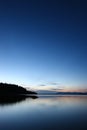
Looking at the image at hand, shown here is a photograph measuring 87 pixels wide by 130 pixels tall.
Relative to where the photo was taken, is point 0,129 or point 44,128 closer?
point 0,129

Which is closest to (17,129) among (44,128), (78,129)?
(44,128)

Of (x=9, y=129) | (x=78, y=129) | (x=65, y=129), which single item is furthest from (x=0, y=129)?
(x=78, y=129)

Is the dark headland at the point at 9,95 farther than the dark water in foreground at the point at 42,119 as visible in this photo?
Yes

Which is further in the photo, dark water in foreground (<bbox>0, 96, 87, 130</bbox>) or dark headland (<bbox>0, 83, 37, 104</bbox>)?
dark headland (<bbox>0, 83, 37, 104</bbox>)

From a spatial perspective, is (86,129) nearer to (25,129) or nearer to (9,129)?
(25,129)

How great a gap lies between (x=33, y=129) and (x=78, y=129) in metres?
4.34

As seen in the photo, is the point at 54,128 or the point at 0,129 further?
the point at 54,128

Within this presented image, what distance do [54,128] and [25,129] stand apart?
2.93m

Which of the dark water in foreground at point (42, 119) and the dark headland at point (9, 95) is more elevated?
the dark headland at point (9, 95)

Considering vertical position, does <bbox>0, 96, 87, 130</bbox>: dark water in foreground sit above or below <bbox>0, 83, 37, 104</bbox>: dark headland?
below

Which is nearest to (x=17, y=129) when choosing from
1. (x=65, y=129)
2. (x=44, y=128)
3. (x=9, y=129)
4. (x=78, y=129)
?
(x=9, y=129)

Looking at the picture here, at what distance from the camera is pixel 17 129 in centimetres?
1727

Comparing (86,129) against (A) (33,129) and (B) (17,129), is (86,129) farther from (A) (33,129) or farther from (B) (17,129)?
(B) (17,129)

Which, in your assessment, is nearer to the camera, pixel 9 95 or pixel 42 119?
pixel 42 119
